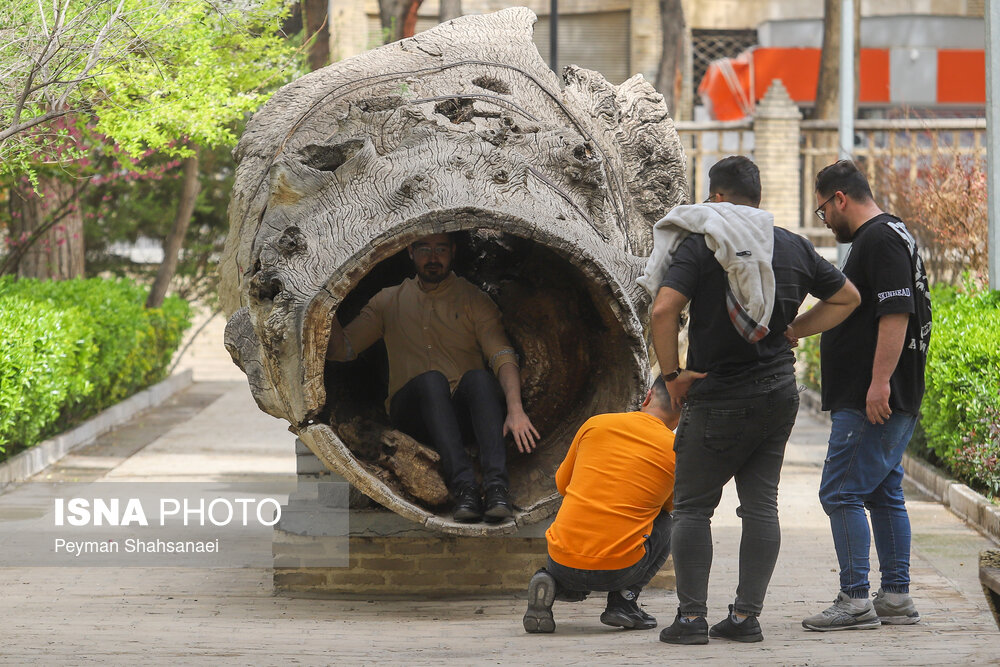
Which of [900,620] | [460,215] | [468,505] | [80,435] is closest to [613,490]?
[468,505]

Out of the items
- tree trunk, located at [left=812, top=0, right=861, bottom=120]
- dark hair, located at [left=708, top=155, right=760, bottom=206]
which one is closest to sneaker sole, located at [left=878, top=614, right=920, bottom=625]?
dark hair, located at [left=708, top=155, right=760, bottom=206]

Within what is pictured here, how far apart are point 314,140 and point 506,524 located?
2.12 metres

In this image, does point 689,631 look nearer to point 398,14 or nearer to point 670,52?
point 398,14

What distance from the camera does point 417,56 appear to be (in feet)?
22.4

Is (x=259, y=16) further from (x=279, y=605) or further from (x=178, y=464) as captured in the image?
(x=279, y=605)

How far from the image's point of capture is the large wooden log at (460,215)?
520 centimetres

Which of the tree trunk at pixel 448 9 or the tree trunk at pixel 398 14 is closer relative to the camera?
the tree trunk at pixel 398 14

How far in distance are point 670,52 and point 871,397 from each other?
19.5 m

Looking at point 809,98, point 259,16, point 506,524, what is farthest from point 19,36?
point 809,98

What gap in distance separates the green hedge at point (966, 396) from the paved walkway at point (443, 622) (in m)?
0.44

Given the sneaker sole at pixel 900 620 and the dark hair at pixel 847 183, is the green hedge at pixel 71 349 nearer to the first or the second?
the dark hair at pixel 847 183

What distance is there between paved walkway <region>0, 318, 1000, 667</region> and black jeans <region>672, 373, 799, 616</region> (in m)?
0.25

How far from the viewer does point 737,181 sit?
16.3 ft

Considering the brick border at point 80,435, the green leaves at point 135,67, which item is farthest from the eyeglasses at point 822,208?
the brick border at point 80,435
